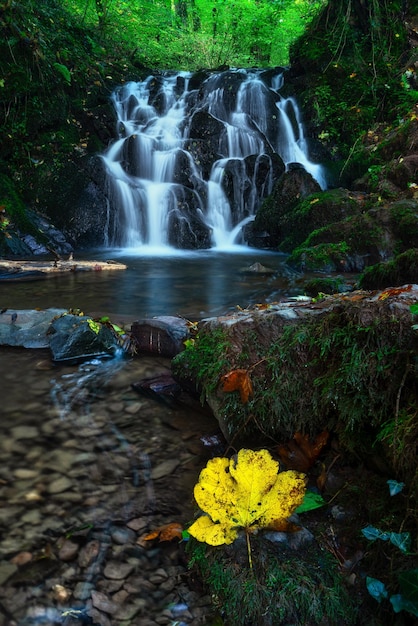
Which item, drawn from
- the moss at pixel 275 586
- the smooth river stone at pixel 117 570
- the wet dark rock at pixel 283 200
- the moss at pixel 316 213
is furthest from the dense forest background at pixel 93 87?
the smooth river stone at pixel 117 570

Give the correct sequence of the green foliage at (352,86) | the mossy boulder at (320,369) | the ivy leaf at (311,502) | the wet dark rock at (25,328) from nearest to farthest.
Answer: the ivy leaf at (311,502)
the mossy boulder at (320,369)
the wet dark rock at (25,328)
the green foliage at (352,86)

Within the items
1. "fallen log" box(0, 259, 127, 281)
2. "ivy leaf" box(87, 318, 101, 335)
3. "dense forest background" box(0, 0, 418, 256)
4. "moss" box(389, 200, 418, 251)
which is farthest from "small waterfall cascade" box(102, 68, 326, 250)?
"ivy leaf" box(87, 318, 101, 335)

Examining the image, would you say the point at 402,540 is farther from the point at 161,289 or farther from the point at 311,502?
the point at 161,289

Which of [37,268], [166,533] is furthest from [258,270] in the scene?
[166,533]

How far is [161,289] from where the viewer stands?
24.0 feet

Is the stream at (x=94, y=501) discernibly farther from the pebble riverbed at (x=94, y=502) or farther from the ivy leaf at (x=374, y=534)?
→ the ivy leaf at (x=374, y=534)

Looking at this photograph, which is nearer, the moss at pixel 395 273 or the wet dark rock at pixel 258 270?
the moss at pixel 395 273

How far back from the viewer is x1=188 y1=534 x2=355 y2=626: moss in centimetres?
140

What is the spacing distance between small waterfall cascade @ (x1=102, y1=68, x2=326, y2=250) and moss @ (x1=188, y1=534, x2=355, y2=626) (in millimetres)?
10960

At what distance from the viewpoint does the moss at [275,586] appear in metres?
1.40

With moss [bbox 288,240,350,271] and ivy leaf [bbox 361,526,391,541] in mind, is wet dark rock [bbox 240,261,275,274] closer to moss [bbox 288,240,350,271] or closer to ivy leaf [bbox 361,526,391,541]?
moss [bbox 288,240,350,271]

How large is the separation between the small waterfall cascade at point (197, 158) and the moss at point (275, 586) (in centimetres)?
1096

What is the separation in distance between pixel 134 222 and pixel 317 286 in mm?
7512

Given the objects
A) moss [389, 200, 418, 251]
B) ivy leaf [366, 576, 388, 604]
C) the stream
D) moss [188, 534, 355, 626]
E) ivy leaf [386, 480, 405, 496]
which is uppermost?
moss [389, 200, 418, 251]
